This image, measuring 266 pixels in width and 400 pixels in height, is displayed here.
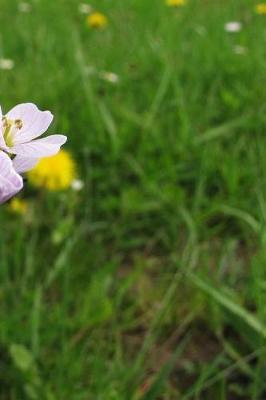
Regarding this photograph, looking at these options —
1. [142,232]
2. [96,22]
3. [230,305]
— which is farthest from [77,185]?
[96,22]

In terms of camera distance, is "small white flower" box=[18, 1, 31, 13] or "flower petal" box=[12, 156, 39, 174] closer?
"flower petal" box=[12, 156, 39, 174]

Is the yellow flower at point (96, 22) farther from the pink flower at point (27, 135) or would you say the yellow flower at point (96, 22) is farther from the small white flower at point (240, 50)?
the pink flower at point (27, 135)

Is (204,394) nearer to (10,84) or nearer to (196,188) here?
(196,188)

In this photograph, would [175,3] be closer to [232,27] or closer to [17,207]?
[232,27]

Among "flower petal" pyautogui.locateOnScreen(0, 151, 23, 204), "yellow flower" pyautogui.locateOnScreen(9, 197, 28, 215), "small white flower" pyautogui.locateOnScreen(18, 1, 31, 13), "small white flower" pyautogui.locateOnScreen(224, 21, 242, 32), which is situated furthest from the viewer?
"small white flower" pyautogui.locateOnScreen(18, 1, 31, 13)

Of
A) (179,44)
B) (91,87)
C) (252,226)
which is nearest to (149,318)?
(252,226)

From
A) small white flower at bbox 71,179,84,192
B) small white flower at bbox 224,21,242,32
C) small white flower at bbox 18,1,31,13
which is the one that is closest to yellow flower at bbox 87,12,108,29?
small white flower at bbox 18,1,31,13

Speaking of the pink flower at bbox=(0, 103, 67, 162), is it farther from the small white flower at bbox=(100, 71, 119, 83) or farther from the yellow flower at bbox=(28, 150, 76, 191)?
the small white flower at bbox=(100, 71, 119, 83)

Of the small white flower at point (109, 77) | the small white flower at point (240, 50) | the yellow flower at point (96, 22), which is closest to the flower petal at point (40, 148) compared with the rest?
the small white flower at point (109, 77)
